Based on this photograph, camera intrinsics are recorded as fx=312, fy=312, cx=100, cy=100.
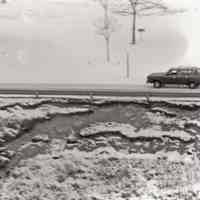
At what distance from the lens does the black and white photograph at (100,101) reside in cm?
1255

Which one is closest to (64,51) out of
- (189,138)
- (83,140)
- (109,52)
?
(109,52)

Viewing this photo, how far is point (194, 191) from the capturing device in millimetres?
11836

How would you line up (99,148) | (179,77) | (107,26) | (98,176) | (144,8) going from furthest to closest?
(144,8)
(107,26)
(179,77)
(99,148)
(98,176)

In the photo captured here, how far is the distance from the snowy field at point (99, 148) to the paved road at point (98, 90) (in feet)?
1.64

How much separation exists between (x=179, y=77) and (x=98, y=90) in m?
4.96

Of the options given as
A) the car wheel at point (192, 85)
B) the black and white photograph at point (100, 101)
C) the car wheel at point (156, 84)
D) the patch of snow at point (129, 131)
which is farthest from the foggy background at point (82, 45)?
the patch of snow at point (129, 131)

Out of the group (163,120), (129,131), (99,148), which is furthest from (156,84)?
(99,148)

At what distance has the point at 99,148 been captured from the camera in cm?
1419

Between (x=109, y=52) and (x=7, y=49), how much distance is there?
26.1ft

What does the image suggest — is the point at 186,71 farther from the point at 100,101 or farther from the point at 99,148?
the point at 99,148

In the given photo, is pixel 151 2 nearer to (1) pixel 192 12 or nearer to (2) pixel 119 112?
(1) pixel 192 12

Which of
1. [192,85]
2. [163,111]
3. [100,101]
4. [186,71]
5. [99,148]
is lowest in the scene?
[99,148]

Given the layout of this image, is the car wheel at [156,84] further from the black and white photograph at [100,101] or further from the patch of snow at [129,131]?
the patch of snow at [129,131]

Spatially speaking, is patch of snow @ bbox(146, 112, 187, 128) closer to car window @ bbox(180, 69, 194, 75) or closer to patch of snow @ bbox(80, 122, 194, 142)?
patch of snow @ bbox(80, 122, 194, 142)
